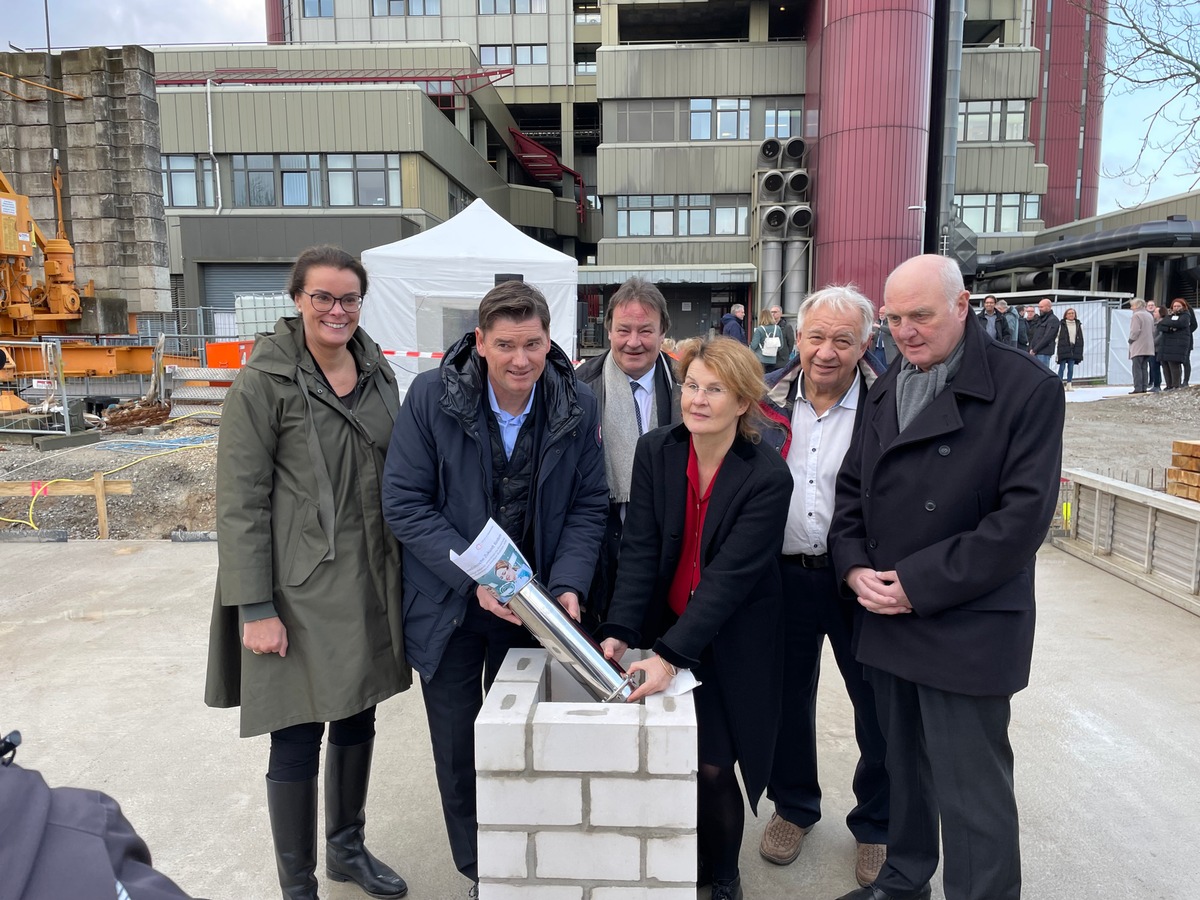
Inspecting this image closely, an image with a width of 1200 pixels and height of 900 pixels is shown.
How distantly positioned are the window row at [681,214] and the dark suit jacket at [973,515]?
28483mm

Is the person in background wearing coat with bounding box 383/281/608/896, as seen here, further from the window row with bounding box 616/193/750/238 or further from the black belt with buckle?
the window row with bounding box 616/193/750/238

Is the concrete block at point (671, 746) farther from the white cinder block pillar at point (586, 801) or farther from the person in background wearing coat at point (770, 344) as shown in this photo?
the person in background wearing coat at point (770, 344)

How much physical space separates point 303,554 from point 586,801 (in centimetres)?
105

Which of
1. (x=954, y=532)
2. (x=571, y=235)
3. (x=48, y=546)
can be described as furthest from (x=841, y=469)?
(x=571, y=235)

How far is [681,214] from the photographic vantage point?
29.4m

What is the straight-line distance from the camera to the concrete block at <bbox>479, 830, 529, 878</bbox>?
1916 millimetres

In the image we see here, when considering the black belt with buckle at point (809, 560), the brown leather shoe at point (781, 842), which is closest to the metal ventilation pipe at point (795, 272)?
the black belt with buckle at point (809, 560)

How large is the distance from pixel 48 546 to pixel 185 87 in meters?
25.5

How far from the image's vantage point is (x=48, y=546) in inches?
238

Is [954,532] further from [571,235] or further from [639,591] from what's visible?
[571,235]

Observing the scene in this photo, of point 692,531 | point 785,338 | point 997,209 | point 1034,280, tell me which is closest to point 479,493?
point 692,531

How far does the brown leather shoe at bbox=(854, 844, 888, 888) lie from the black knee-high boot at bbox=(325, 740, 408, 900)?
1.46 metres

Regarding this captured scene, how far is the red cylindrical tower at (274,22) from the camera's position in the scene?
125ft

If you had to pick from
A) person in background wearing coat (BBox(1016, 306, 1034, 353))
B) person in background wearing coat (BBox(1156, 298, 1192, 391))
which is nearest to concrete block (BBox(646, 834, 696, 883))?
person in background wearing coat (BBox(1156, 298, 1192, 391))
